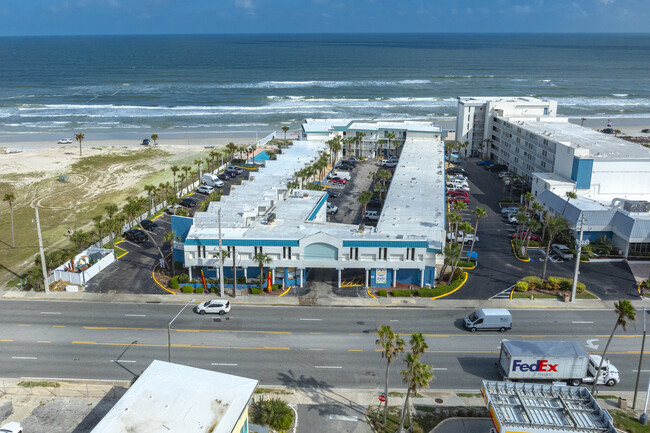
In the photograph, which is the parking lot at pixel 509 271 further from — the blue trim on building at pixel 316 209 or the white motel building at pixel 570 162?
the blue trim on building at pixel 316 209

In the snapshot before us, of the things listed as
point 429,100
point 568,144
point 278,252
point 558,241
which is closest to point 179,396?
point 278,252

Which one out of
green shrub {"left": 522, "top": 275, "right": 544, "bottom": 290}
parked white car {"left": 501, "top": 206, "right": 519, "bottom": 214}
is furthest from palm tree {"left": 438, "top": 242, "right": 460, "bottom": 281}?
parked white car {"left": 501, "top": 206, "right": 519, "bottom": 214}

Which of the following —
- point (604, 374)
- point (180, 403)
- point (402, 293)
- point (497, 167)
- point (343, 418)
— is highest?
point (497, 167)

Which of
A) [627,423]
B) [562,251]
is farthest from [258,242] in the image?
[562,251]

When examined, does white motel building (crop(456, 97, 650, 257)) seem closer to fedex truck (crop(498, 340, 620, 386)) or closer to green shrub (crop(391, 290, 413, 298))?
fedex truck (crop(498, 340, 620, 386))

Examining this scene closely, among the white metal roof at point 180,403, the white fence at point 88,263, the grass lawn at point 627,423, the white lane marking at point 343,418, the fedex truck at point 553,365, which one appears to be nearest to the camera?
the white metal roof at point 180,403

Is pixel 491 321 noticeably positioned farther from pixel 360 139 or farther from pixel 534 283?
pixel 360 139

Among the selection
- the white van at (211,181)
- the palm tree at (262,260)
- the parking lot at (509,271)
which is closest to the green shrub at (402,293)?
the parking lot at (509,271)
